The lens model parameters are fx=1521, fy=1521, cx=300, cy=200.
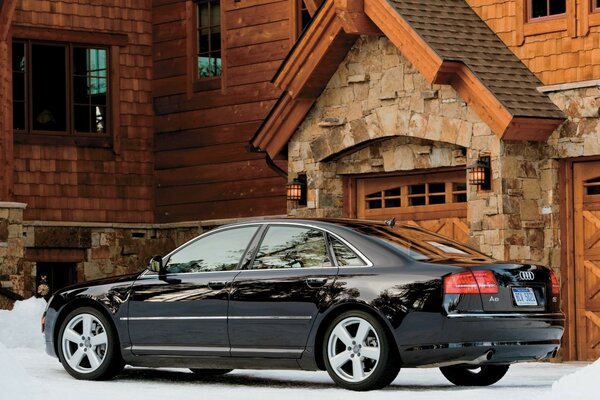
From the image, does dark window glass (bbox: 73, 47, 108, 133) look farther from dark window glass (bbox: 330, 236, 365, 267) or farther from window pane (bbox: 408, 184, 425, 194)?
→ dark window glass (bbox: 330, 236, 365, 267)

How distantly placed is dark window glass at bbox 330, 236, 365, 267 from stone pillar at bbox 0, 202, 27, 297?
10856 millimetres

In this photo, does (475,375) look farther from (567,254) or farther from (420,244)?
(567,254)

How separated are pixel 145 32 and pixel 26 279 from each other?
467 cm

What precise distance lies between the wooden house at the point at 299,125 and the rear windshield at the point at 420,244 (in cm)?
385

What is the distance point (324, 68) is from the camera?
19.2 m

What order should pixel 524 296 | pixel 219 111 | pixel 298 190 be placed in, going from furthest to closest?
pixel 219 111
pixel 298 190
pixel 524 296

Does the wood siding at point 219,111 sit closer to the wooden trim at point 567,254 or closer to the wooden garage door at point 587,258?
the wooden trim at point 567,254

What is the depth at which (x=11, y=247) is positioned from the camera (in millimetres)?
22812

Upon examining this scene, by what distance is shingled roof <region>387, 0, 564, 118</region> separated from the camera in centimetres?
1733

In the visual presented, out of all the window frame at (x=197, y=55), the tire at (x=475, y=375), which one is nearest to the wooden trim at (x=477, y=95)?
the tire at (x=475, y=375)

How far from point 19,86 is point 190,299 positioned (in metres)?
12.3

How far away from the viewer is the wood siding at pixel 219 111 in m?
23.8

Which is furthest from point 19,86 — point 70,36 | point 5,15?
point 5,15

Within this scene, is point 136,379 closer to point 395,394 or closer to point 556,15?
point 395,394
